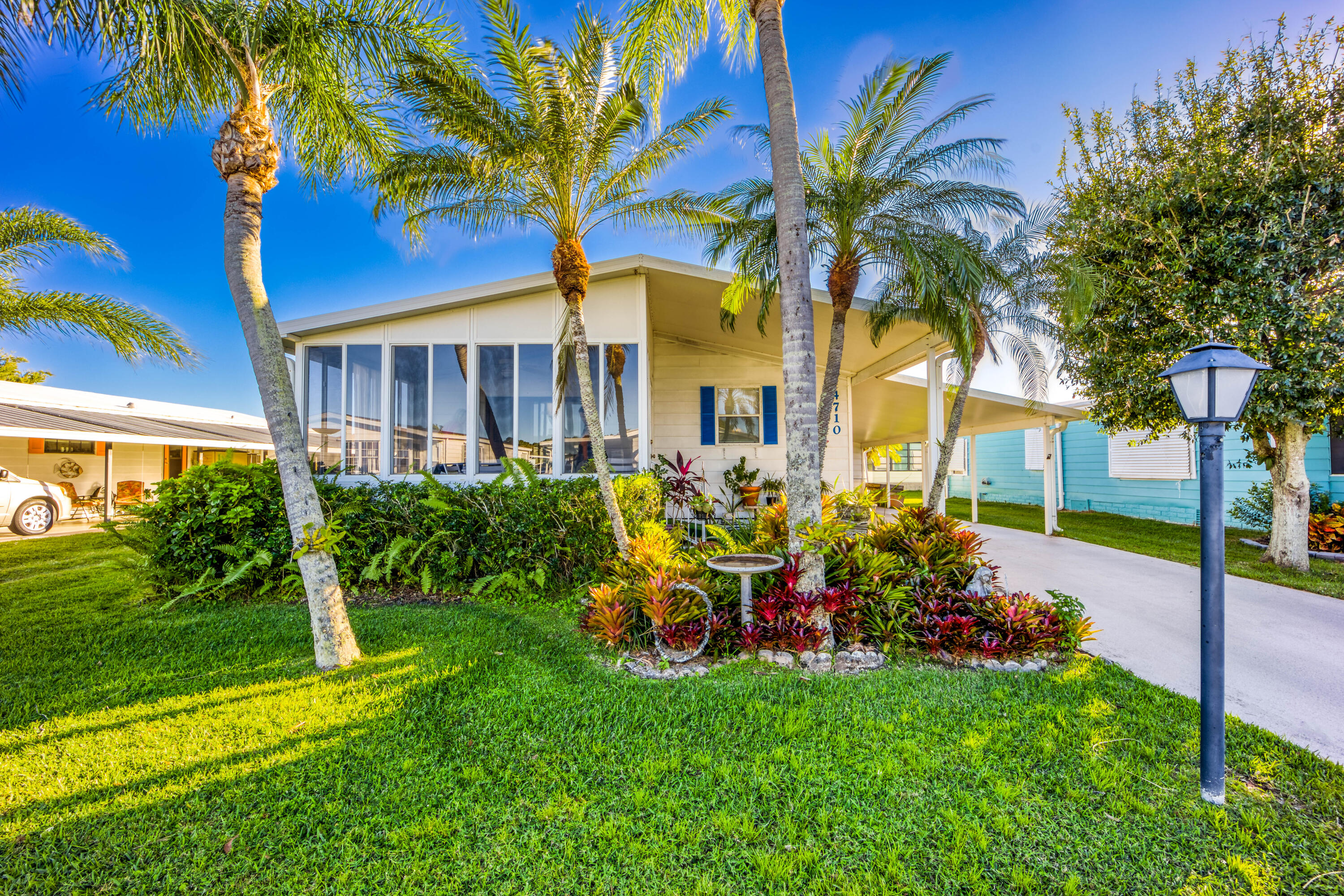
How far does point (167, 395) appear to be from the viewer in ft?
66.7

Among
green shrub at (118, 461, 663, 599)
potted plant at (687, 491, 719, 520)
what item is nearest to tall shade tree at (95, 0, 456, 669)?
green shrub at (118, 461, 663, 599)

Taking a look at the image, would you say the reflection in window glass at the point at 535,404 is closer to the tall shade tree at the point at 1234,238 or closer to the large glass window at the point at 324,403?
the large glass window at the point at 324,403

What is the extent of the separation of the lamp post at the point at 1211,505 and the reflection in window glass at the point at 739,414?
829cm

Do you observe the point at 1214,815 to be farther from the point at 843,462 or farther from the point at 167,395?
the point at 167,395

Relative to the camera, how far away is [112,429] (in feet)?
40.9

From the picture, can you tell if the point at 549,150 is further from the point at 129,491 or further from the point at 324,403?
the point at 129,491

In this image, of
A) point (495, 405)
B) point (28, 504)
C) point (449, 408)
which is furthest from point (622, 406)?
point (28, 504)

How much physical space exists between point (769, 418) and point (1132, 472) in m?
10.4

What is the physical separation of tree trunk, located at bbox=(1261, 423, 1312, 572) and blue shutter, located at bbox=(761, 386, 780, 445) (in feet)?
24.2

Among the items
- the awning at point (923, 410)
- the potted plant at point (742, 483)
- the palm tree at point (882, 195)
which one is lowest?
the potted plant at point (742, 483)

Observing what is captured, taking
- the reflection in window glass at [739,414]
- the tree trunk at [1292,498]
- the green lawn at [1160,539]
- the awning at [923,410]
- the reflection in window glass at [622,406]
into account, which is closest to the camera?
the green lawn at [1160,539]

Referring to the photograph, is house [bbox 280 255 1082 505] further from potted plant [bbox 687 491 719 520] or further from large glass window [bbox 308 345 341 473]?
potted plant [bbox 687 491 719 520]

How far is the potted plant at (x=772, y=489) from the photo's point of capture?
10289 mm

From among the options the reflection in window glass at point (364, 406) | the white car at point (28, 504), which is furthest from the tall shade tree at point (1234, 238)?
the white car at point (28, 504)
